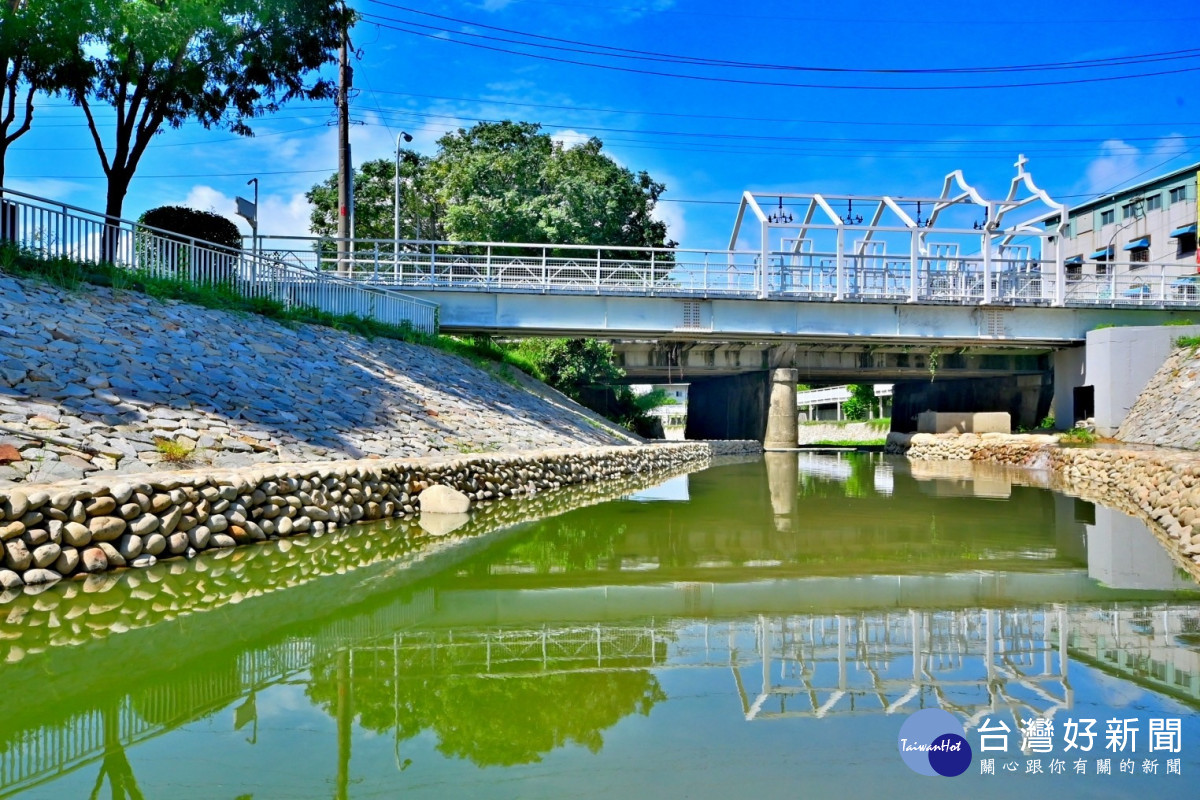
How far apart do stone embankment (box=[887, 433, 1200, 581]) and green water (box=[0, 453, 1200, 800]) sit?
1.63 m

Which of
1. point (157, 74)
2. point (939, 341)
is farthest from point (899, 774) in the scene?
point (939, 341)

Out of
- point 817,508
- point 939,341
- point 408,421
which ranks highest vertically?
point 939,341

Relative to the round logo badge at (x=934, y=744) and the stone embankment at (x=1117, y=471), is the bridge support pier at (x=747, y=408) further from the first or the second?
the round logo badge at (x=934, y=744)

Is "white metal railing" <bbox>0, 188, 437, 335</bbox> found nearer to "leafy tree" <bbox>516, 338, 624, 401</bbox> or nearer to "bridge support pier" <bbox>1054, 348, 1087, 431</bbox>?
"leafy tree" <bbox>516, 338, 624, 401</bbox>

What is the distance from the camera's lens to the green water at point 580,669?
12.3ft

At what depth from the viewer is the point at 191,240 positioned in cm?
1770

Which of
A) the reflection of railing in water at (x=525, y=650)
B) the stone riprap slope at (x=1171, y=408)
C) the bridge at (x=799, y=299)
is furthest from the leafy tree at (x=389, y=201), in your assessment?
the reflection of railing in water at (x=525, y=650)

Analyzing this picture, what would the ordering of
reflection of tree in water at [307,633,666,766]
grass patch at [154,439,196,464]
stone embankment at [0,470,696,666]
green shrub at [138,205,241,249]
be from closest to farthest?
reflection of tree in water at [307,633,666,766]
stone embankment at [0,470,696,666]
grass patch at [154,439,196,464]
green shrub at [138,205,241,249]

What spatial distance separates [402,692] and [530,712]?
0.77 meters

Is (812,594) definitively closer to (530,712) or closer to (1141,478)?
(530,712)

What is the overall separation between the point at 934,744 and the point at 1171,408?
25.2 meters

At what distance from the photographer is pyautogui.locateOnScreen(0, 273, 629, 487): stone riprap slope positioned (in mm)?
9672

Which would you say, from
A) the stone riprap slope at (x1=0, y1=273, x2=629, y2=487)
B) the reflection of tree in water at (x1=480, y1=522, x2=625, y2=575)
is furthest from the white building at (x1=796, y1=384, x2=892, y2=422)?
the reflection of tree in water at (x1=480, y1=522, x2=625, y2=575)

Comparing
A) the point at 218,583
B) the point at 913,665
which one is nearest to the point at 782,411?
the point at 218,583
